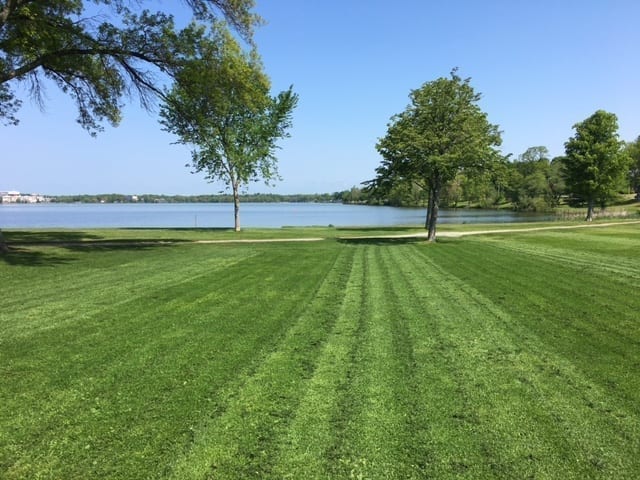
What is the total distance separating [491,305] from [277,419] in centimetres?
595

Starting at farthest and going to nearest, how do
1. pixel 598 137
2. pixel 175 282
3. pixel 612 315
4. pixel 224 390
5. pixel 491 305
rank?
pixel 598 137
pixel 175 282
pixel 491 305
pixel 612 315
pixel 224 390

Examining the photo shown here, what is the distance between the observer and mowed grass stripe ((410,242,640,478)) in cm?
353

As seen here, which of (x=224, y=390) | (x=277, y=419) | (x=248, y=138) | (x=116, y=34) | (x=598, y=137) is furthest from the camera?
(x=598, y=137)

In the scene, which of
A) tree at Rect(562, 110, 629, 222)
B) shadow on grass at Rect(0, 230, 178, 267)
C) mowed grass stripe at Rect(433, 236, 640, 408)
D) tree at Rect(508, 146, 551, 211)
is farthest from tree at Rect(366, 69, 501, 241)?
tree at Rect(508, 146, 551, 211)

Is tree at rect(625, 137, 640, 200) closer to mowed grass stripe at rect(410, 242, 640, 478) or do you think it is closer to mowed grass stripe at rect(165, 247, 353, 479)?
mowed grass stripe at rect(410, 242, 640, 478)

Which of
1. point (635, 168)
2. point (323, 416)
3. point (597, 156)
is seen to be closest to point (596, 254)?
point (323, 416)

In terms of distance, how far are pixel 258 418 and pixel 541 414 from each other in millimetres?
2684

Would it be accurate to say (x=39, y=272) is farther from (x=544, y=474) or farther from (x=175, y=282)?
(x=544, y=474)

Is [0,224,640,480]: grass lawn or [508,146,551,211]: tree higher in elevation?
[508,146,551,211]: tree

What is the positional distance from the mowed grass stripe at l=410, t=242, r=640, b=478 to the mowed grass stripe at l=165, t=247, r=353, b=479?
176 cm

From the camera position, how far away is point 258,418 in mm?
4141

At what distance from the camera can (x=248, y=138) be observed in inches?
1334

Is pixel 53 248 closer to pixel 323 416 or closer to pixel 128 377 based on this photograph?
pixel 128 377

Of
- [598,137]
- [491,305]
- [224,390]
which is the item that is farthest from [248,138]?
[598,137]
